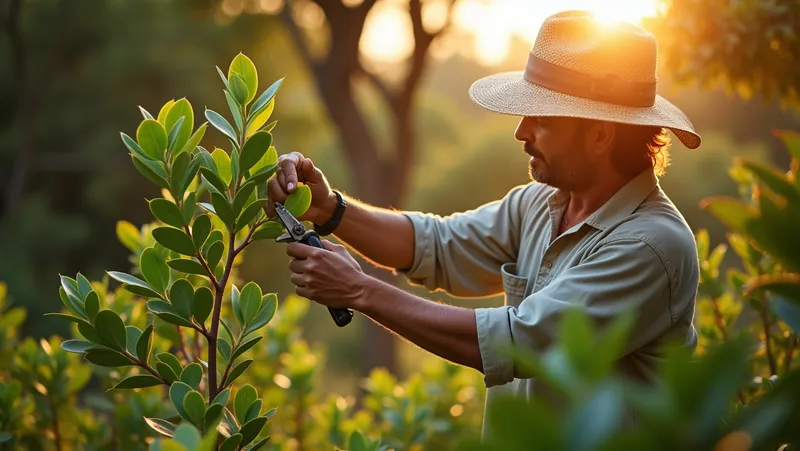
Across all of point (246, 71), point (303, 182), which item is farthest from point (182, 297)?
point (303, 182)

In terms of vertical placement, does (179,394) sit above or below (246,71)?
below

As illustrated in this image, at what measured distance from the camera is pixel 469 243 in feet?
8.56

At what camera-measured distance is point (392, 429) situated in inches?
127

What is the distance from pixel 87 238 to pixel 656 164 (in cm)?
1190

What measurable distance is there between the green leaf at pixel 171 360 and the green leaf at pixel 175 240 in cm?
22

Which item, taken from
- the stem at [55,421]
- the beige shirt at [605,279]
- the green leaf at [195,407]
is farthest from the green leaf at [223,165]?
the stem at [55,421]

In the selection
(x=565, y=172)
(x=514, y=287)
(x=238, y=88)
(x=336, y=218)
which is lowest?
(x=514, y=287)

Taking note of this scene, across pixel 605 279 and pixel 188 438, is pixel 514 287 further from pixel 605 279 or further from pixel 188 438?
pixel 188 438

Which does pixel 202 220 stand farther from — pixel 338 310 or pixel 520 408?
pixel 520 408

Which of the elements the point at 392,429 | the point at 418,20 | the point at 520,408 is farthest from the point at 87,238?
the point at 520,408

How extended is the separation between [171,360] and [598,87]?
1199 mm

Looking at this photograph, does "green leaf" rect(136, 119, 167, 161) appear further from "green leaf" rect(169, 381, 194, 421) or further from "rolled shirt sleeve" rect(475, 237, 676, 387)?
"rolled shirt sleeve" rect(475, 237, 676, 387)

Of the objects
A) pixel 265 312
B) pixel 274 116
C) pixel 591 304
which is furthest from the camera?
pixel 274 116

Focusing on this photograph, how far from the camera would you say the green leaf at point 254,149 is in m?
1.67
